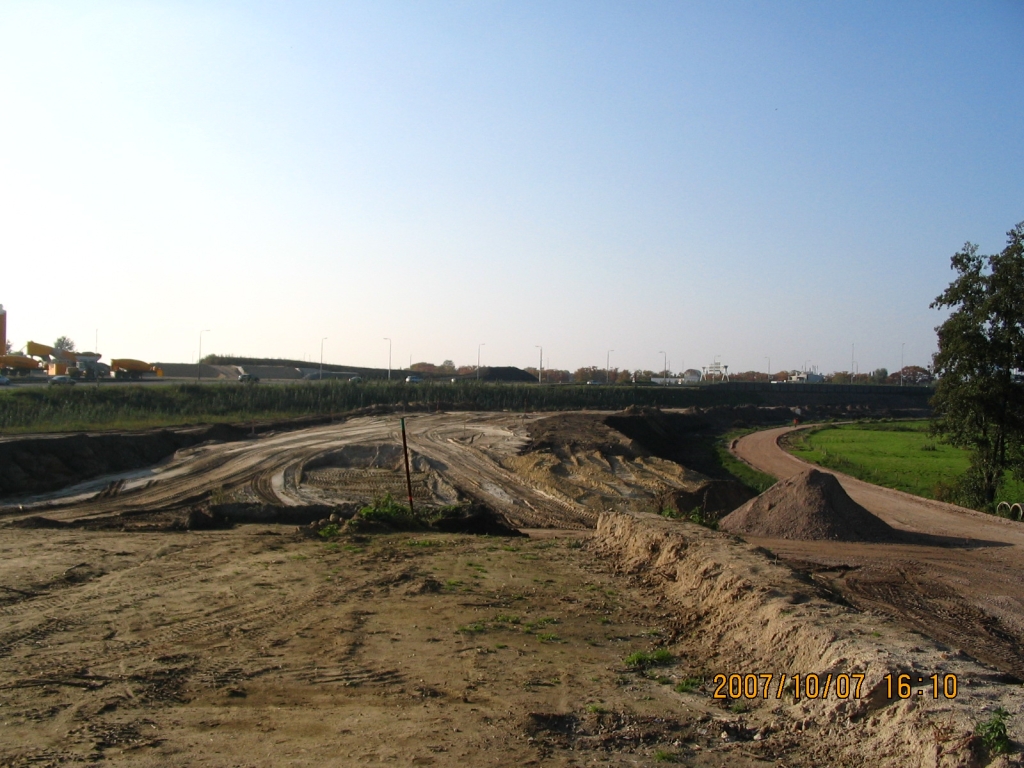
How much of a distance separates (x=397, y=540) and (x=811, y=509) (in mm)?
11942

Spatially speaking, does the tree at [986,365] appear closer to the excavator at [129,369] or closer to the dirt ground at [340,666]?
the dirt ground at [340,666]

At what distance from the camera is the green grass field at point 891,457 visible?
36469mm

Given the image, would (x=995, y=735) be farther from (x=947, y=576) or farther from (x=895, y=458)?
(x=895, y=458)

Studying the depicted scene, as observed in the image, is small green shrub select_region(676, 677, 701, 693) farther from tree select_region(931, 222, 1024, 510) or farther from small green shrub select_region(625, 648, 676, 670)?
tree select_region(931, 222, 1024, 510)

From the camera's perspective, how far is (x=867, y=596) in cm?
1438

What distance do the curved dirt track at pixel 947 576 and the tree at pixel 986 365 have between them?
4.17 m

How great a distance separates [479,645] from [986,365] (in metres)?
27.6

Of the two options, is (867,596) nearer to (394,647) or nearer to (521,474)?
(394,647)

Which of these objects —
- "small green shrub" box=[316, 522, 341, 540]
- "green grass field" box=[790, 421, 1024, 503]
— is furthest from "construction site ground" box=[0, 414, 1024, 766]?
"green grass field" box=[790, 421, 1024, 503]

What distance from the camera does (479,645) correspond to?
360 inches

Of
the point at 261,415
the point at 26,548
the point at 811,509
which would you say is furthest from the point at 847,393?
the point at 26,548

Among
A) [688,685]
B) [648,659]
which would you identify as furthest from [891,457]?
[688,685]
